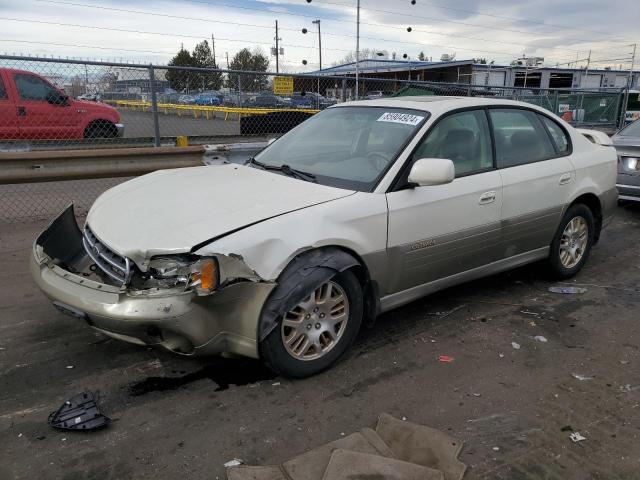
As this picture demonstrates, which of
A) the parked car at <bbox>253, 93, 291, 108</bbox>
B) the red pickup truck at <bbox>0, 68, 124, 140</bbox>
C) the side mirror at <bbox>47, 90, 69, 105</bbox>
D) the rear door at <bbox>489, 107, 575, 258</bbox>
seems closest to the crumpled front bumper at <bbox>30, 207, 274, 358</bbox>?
the rear door at <bbox>489, 107, 575, 258</bbox>

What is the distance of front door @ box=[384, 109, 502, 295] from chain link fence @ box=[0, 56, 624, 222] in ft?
15.3

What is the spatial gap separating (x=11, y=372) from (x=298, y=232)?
6.48 feet

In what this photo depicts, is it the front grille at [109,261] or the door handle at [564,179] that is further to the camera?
the door handle at [564,179]

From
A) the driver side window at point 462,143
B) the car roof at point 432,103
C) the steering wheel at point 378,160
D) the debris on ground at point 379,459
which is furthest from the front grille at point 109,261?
the car roof at point 432,103

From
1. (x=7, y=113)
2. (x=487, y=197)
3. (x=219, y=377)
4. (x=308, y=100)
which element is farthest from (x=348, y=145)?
(x=7, y=113)

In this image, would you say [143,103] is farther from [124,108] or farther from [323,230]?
[323,230]

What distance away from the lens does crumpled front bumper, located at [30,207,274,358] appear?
2725 mm

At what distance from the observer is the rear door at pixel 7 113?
850cm

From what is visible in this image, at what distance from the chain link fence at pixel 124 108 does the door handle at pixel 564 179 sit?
486cm

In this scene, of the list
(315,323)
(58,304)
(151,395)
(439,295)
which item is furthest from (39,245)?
(439,295)

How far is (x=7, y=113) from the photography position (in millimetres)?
8641

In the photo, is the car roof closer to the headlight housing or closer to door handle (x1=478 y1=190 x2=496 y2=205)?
door handle (x1=478 y1=190 x2=496 y2=205)

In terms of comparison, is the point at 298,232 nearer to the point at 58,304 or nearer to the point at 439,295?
the point at 58,304

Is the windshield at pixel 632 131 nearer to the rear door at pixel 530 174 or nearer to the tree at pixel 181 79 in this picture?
the rear door at pixel 530 174
